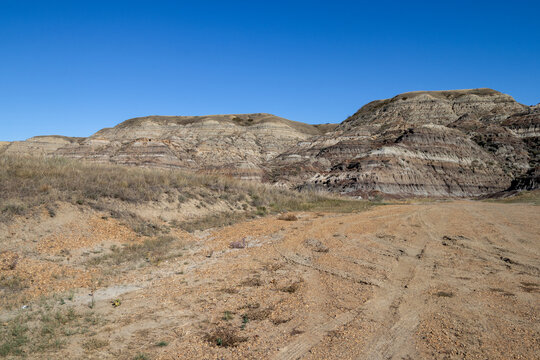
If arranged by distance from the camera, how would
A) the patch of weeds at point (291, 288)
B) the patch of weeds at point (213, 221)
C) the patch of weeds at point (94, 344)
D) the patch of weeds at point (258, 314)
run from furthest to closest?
the patch of weeds at point (213, 221), the patch of weeds at point (291, 288), the patch of weeds at point (258, 314), the patch of weeds at point (94, 344)

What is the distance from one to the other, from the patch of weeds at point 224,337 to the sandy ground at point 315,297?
0.08 ft

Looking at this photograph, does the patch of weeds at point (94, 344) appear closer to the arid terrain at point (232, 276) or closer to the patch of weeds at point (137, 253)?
the arid terrain at point (232, 276)

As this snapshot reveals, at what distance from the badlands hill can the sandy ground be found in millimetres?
30376

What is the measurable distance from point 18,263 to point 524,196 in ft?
130

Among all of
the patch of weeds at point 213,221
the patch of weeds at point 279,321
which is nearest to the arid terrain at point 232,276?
the patch of weeds at point 279,321

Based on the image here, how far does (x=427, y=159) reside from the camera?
45.9m

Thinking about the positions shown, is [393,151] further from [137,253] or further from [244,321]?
[244,321]

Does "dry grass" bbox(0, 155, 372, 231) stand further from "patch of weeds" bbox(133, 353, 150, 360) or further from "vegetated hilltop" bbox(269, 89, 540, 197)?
"vegetated hilltop" bbox(269, 89, 540, 197)

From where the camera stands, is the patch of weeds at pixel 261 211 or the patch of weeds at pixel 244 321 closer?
the patch of weeds at pixel 244 321

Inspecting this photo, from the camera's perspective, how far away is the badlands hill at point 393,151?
42.9 meters

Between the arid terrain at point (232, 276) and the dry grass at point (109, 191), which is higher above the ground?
the dry grass at point (109, 191)

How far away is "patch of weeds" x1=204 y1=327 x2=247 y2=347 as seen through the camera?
442 cm

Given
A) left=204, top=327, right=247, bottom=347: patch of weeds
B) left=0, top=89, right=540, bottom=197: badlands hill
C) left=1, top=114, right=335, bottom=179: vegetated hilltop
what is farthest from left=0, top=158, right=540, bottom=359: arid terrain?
left=1, top=114, right=335, bottom=179: vegetated hilltop

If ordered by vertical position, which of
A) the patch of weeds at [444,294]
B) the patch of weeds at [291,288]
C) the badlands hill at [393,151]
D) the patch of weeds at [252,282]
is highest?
the badlands hill at [393,151]
